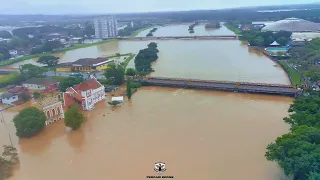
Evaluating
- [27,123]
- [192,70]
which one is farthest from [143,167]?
[192,70]

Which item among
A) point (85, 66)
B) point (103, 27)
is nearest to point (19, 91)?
point (85, 66)

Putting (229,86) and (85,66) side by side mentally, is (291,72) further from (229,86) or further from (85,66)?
(85,66)

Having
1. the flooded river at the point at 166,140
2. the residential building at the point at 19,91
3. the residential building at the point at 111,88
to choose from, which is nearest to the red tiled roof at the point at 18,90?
the residential building at the point at 19,91

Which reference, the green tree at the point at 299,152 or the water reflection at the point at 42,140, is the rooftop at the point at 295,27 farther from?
the water reflection at the point at 42,140

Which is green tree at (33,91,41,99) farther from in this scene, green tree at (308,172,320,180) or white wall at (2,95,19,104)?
green tree at (308,172,320,180)

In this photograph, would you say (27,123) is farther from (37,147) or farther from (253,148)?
(253,148)

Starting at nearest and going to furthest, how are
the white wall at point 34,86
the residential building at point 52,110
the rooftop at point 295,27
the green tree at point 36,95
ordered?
the residential building at point 52,110, the green tree at point 36,95, the white wall at point 34,86, the rooftop at point 295,27

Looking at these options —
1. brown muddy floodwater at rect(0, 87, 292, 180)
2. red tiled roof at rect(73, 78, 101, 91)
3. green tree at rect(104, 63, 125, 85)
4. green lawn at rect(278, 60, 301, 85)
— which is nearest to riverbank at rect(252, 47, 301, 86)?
green lawn at rect(278, 60, 301, 85)
